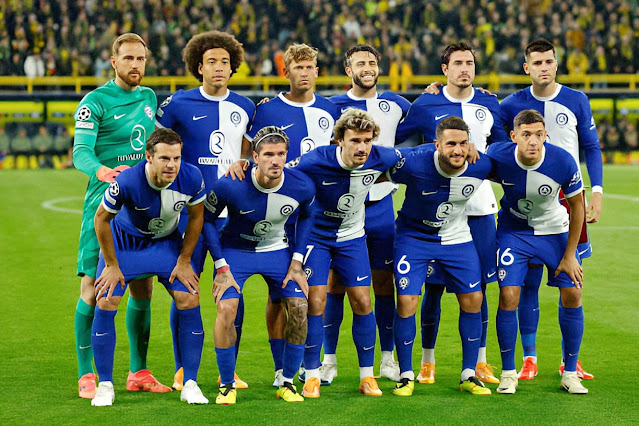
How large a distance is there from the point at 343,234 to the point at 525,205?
4.08 feet

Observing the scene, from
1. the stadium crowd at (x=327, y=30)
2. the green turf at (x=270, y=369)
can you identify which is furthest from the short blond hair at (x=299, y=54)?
the stadium crowd at (x=327, y=30)

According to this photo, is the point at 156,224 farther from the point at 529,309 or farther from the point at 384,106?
the point at 529,309

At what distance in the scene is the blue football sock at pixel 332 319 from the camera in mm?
7148

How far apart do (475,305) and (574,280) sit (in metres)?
0.70

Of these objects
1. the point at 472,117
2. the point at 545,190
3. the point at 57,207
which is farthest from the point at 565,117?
the point at 57,207

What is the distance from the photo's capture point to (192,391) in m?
6.23

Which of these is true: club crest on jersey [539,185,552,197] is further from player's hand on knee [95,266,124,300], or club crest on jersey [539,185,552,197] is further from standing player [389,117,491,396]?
player's hand on knee [95,266,124,300]

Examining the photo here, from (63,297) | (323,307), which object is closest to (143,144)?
(323,307)

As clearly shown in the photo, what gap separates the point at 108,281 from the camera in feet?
20.2

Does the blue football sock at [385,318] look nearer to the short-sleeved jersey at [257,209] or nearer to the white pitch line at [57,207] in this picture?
the short-sleeved jersey at [257,209]

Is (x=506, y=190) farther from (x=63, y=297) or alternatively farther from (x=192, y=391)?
(x=63, y=297)

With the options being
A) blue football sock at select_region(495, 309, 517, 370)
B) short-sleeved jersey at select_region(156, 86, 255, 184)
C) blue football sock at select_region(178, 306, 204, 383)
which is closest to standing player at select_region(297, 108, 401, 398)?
short-sleeved jersey at select_region(156, 86, 255, 184)

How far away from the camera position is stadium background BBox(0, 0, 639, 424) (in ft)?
20.3

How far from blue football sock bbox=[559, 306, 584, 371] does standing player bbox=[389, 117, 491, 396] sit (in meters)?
0.61
